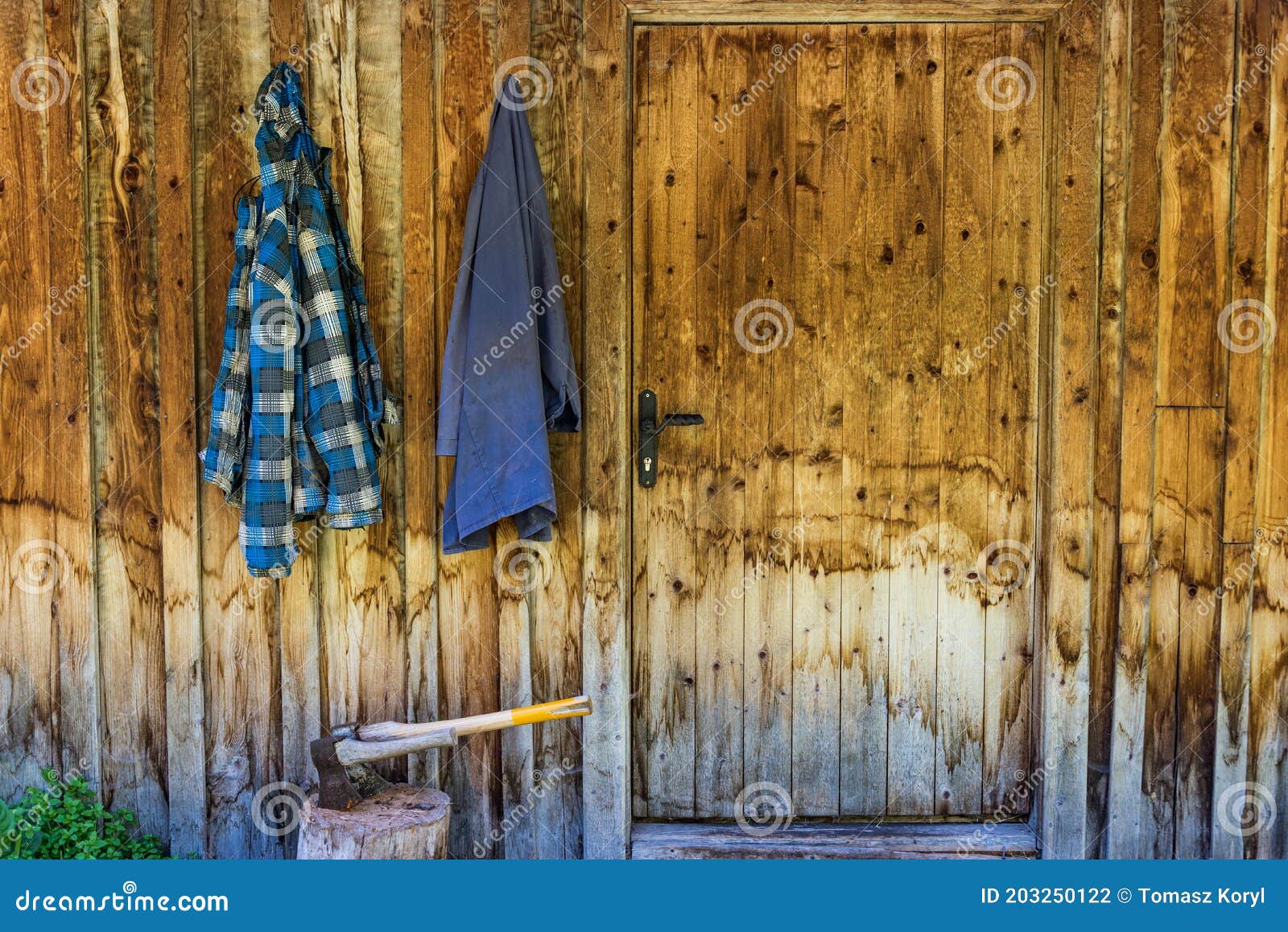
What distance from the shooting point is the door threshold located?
2.76m

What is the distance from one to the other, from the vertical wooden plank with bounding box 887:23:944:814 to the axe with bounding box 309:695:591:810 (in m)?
0.96

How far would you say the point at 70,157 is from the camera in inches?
105

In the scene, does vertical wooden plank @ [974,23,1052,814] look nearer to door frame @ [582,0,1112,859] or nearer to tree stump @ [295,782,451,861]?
door frame @ [582,0,1112,859]

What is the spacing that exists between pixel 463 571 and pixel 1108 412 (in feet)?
5.68

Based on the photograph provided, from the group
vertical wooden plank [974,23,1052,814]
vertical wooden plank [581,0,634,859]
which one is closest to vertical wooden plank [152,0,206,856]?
vertical wooden plank [581,0,634,859]

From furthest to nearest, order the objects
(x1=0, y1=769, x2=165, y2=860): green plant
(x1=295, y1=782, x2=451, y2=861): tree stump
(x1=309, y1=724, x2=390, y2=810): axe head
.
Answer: (x1=0, y1=769, x2=165, y2=860): green plant < (x1=309, y1=724, x2=390, y2=810): axe head < (x1=295, y1=782, x2=451, y2=861): tree stump

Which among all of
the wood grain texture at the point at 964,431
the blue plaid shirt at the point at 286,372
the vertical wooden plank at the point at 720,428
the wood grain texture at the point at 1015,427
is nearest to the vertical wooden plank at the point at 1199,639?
the wood grain texture at the point at 1015,427

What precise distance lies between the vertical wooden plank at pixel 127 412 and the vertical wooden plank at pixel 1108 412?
2456 mm

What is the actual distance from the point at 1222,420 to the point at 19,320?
316 cm

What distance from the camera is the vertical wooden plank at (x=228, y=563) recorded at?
2.65m

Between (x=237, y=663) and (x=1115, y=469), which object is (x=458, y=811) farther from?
(x=1115, y=469)

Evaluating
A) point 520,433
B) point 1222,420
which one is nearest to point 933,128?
point 1222,420

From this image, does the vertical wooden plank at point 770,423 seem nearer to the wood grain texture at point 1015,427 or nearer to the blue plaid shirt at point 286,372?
the wood grain texture at point 1015,427

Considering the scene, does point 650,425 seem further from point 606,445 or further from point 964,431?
point 964,431
